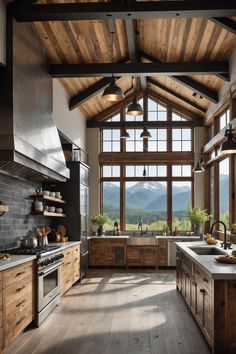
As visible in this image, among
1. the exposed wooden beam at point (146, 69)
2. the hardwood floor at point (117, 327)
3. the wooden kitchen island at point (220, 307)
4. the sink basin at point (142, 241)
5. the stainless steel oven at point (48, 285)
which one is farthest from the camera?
the sink basin at point (142, 241)

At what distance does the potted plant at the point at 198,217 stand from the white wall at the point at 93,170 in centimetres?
259

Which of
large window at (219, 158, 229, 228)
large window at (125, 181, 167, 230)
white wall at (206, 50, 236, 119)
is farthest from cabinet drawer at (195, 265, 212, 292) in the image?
large window at (125, 181, 167, 230)

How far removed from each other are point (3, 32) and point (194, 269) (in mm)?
3860

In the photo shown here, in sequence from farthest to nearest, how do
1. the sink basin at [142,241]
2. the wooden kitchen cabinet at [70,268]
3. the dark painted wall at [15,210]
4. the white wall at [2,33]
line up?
1. the sink basin at [142,241]
2. the wooden kitchen cabinet at [70,268]
3. the dark painted wall at [15,210]
4. the white wall at [2,33]

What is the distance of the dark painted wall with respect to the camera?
244 inches

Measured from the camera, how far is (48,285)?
6309 millimetres

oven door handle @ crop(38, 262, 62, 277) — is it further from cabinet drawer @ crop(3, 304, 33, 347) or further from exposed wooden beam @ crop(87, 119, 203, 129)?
exposed wooden beam @ crop(87, 119, 203, 129)

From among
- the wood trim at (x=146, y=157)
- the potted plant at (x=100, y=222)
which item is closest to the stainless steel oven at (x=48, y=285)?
the potted plant at (x=100, y=222)

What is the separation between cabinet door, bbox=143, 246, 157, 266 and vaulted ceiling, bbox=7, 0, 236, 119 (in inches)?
157

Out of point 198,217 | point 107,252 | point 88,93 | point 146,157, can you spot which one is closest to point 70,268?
point 107,252

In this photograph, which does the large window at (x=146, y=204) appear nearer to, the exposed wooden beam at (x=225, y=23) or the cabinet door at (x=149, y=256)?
the cabinet door at (x=149, y=256)

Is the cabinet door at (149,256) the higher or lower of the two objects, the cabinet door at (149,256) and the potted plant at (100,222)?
the lower

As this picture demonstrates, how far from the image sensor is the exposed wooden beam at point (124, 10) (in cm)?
552

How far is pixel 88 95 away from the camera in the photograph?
31.8 feet
